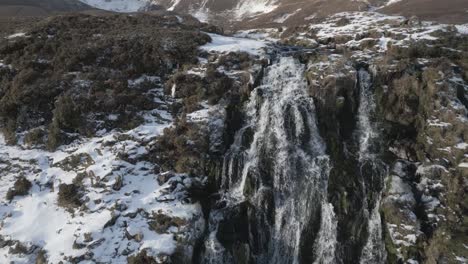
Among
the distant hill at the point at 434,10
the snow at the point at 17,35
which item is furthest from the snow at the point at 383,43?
the snow at the point at 17,35

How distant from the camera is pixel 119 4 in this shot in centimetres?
12800

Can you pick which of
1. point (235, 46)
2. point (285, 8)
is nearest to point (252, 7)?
point (285, 8)

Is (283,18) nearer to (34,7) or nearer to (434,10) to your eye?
(434,10)

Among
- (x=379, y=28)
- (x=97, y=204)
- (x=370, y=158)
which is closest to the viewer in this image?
(x=97, y=204)

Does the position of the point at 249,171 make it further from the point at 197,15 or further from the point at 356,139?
the point at 197,15

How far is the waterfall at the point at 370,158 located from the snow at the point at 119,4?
10355 cm

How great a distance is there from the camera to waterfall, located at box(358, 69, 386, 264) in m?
20.1

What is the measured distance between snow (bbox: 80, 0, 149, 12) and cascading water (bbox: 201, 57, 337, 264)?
103m

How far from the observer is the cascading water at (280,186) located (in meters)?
20.6

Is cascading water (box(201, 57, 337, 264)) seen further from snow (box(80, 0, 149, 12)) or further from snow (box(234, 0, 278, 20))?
snow (box(80, 0, 149, 12))

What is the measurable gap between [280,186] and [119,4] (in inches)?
4674

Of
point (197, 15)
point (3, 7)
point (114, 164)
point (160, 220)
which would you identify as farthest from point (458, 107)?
point (197, 15)

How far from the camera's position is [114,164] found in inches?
894

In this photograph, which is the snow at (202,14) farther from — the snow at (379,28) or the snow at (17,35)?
the snow at (17,35)
